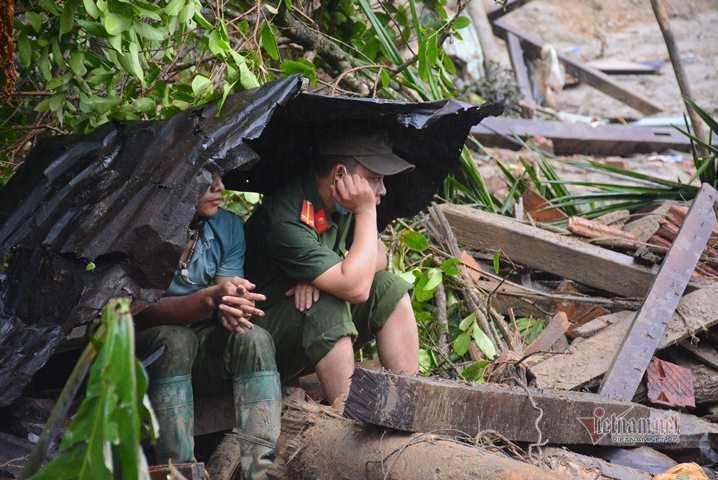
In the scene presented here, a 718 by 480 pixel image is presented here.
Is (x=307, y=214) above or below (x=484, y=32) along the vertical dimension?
above

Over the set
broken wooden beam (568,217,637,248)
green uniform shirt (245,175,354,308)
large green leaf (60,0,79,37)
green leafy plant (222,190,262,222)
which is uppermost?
large green leaf (60,0,79,37)

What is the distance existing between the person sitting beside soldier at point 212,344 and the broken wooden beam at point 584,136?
458 centimetres

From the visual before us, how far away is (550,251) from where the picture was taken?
17.7 ft

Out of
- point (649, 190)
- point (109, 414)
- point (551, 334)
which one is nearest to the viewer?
point (109, 414)

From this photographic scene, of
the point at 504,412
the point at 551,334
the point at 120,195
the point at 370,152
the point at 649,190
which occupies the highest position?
the point at 120,195

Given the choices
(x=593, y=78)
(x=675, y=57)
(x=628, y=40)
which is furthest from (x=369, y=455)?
(x=628, y=40)

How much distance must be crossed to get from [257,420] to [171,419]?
315 mm

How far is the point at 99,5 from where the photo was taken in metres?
3.53

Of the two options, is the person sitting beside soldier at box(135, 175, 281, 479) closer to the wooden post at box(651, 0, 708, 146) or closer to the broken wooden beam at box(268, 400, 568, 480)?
the broken wooden beam at box(268, 400, 568, 480)

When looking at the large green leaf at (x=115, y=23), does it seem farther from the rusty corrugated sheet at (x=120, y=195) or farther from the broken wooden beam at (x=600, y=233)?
the broken wooden beam at (x=600, y=233)

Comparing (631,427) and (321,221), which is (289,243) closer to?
(321,221)

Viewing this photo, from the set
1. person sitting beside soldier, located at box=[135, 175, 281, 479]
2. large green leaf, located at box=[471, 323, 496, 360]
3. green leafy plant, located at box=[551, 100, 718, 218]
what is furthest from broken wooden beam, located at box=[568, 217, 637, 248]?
person sitting beside soldier, located at box=[135, 175, 281, 479]

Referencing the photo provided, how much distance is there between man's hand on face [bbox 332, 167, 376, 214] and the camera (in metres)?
3.96

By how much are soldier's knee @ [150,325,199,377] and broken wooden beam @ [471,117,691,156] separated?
484cm
